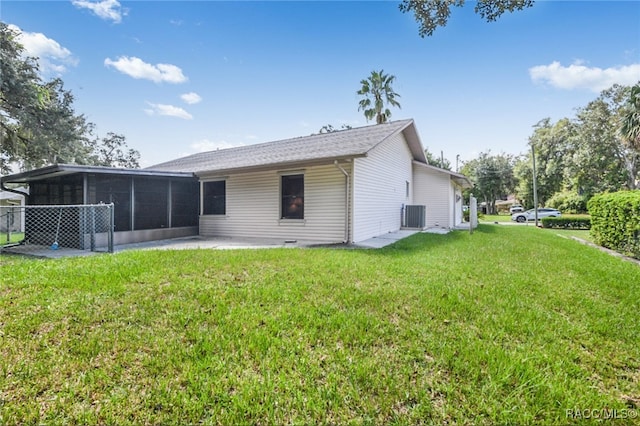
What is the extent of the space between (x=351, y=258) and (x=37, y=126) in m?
19.0

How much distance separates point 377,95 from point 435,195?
11.8 meters

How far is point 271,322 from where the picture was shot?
3.12m

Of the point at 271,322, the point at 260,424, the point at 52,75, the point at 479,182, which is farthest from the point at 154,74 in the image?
the point at 479,182

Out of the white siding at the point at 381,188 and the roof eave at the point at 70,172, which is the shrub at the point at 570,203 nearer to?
the white siding at the point at 381,188

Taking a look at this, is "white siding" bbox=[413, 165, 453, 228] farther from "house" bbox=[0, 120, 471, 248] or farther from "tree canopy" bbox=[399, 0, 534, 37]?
"tree canopy" bbox=[399, 0, 534, 37]

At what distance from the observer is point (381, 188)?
1082 cm

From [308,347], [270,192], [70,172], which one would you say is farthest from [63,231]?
[308,347]

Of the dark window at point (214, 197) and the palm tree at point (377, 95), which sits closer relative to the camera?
the dark window at point (214, 197)

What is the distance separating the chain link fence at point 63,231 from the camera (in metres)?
7.86

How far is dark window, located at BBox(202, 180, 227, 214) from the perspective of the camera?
36.5ft

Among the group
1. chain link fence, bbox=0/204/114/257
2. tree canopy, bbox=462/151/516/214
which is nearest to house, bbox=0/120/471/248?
chain link fence, bbox=0/204/114/257

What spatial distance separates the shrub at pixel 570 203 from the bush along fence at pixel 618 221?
23.5 m

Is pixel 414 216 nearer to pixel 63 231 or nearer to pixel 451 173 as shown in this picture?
pixel 451 173

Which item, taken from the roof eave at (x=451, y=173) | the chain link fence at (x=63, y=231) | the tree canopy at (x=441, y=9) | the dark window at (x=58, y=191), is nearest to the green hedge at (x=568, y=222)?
the roof eave at (x=451, y=173)
